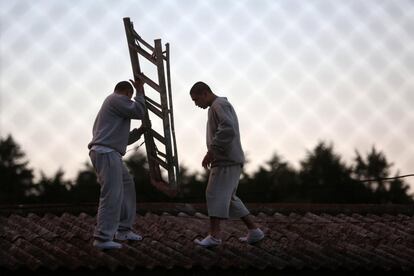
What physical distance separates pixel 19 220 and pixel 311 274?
402cm

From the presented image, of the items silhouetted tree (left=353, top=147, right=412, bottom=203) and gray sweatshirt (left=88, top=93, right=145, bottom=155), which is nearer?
gray sweatshirt (left=88, top=93, right=145, bottom=155)

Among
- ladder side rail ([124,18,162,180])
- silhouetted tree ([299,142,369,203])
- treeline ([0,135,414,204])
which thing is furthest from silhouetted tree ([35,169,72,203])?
ladder side rail ([124,18,162,180])

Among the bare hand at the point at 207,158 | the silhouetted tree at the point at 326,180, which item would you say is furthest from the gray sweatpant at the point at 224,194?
the silhouetted tree at the point at 326,180

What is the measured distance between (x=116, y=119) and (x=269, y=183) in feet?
96.6

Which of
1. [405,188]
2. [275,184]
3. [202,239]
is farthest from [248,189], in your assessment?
[202,239]

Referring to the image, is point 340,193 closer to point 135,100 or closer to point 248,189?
point 248,189

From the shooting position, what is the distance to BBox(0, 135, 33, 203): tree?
41344mm

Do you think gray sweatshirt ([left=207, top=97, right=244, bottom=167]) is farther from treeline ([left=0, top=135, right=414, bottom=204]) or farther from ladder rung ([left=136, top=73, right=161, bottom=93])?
treeline ([left=0, top=135, right=414, bottom=204])

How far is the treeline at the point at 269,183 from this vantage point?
34156 millimetres

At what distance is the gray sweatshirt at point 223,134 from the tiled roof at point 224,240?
0.93m

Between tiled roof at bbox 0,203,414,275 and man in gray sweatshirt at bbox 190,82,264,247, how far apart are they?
396 millimetres

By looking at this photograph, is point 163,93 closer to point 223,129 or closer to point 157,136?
point 157,136

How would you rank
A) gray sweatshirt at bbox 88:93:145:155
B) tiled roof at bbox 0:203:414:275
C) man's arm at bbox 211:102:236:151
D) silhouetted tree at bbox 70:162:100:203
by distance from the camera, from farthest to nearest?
1. silhouetted tree at bbox 70:162:100:203
2. man's arm at bbox 211:102:236:151
3. gray sweatshirt at bbox 88:93:145:155
4. tiled roof at bbox 0:203:414:275

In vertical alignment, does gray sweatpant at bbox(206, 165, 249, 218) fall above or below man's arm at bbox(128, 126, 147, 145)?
below
